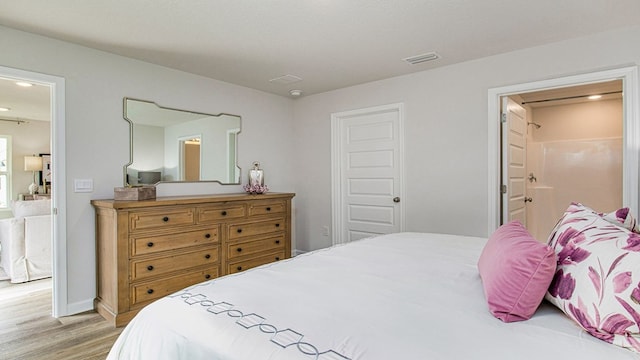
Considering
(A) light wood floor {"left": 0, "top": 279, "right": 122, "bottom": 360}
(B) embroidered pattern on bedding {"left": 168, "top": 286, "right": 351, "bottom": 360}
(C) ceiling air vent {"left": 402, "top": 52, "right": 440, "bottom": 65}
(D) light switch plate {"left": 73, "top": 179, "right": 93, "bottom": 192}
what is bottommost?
(A) light wood floor {"left": 0, "top": 279, "right": 122, "bottom": 360}

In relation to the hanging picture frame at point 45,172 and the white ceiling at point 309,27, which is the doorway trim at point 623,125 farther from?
the hanging picture frame at point 45,172

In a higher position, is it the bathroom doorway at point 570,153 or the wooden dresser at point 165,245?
the bathroom doorway at point 570,153

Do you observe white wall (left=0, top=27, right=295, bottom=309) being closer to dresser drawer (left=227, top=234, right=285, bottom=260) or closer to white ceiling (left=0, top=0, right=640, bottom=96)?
white ceiling (left=0, top=0, right=640, bottom=96)

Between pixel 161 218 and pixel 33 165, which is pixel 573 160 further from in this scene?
pixel 33 165

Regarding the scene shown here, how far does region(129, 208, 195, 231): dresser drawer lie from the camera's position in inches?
107

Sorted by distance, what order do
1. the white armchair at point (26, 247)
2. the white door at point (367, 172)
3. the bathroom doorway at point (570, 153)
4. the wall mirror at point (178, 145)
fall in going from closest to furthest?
the wall mirror at point (178, 145) < the white armchair at point (26, 247) < the white door at point (367, 172) < the bathroom doorway at point (570, 153)

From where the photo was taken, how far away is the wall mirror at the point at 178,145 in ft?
10.8

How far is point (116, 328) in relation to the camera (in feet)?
8.62

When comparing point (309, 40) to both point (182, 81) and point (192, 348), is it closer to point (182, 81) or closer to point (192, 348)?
point (182, 81)

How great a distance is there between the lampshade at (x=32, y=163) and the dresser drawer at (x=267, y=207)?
224 inches

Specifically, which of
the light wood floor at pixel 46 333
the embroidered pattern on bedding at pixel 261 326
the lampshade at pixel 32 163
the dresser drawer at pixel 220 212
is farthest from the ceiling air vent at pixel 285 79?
the lampshade at pixel 32 163

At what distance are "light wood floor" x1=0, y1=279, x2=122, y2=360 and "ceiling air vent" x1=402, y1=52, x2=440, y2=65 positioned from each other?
341 cm

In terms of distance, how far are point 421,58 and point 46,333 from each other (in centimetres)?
387

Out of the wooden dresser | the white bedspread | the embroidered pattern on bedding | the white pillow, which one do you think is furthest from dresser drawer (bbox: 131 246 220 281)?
the white pillow
